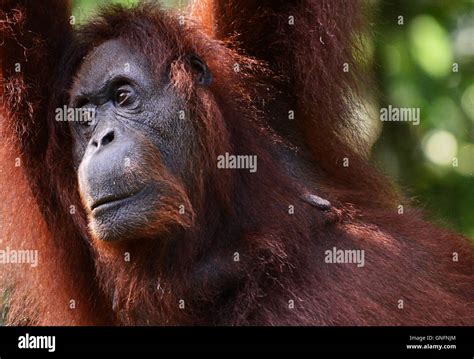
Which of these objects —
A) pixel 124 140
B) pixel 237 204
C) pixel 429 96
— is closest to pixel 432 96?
pixel 429 96

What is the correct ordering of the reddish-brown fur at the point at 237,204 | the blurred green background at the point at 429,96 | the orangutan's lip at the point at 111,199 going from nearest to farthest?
the orangutan's lip at the point at 111,199
the reddish-brown fur at the point at 237,204
the blurred green background at the point at 429,96

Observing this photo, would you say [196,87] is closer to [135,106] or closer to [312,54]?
[135,106]

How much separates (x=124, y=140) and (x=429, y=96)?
7.62ft

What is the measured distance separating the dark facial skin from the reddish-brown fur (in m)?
0.07

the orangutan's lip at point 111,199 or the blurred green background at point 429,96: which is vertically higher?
the blurred green background at point 429,96

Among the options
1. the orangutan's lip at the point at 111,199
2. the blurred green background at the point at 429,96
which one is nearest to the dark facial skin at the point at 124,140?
the orangutan's lip at the point at 111,199

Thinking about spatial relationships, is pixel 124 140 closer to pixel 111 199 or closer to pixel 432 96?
pixel 111 199

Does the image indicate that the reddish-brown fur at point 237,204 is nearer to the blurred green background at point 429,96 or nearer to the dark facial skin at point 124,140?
the dark facial skin at point 124,140

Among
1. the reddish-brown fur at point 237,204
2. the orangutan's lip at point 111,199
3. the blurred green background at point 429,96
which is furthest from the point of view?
the blurred green background at point 429,96

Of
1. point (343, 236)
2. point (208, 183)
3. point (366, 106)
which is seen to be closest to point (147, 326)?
point (208, 183)

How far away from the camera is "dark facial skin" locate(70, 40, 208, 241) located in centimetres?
405

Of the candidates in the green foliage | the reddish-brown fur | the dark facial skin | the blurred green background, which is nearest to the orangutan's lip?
the dark facial skin

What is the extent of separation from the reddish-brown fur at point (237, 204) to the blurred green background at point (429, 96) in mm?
797

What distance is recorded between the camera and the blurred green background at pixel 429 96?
5695 millimetres
